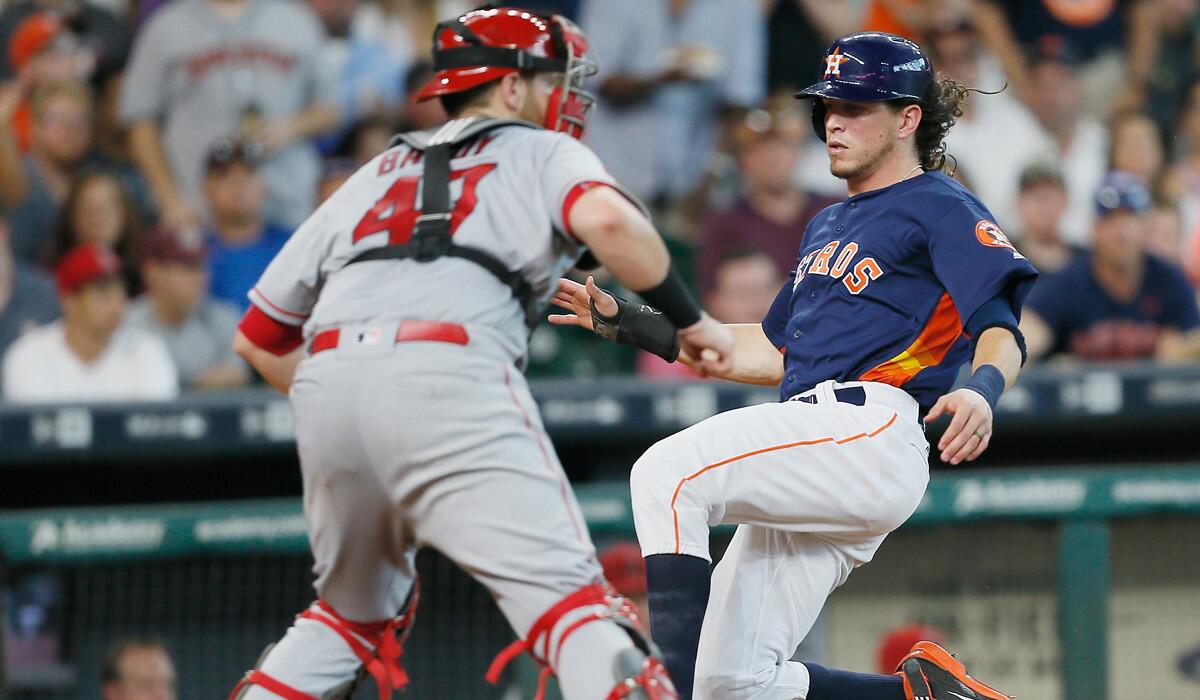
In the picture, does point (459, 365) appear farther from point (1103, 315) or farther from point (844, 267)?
point (1103, 315)

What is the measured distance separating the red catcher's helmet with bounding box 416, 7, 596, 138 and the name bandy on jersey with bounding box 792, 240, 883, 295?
0.70 m

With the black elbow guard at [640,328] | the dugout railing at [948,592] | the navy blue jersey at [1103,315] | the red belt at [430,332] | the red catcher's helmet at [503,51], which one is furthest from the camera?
the navy blue jersey at [1103,315]

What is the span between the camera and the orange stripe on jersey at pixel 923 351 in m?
3.44

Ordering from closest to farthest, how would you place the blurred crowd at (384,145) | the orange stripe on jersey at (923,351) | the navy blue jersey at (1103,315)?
the orange stripe on jersey at (923,351) < the blurred crowd at (384,145) < the navy blue jersey at (1103,315)

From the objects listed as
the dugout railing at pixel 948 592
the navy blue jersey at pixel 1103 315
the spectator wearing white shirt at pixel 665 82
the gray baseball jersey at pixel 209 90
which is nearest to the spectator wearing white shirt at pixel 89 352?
the dugout railing at pixel 948 592

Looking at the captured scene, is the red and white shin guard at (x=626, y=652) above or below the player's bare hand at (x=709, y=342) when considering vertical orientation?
below

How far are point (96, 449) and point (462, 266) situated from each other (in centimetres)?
275

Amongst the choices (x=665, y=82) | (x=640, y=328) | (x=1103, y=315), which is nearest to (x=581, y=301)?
(x=640, y=328)

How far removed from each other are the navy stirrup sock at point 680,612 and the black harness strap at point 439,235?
0.62 m

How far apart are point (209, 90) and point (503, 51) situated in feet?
13.5

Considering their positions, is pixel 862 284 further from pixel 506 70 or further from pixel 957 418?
pixel 506 70

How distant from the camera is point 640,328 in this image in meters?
3.62

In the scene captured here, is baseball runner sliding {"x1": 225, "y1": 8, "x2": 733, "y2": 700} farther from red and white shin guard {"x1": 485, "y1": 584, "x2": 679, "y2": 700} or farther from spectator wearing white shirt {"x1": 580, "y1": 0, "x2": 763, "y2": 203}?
spectator wearing white shirt {"x1": 580, "y1": 0, "x2": 763, "y2": 203}

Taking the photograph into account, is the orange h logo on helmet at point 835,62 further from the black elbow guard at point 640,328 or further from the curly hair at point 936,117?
the black elbow guard at point 640,328
